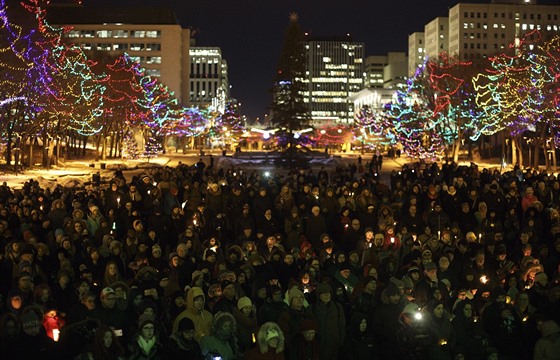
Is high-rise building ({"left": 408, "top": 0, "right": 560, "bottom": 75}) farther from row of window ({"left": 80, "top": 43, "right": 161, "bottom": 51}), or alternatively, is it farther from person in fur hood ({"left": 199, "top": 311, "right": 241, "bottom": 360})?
person in fur hood ({"left": 199, "top": 311, "right": 241, "bottom": 360})

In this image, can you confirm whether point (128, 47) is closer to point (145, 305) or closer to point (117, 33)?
point (117, 33)

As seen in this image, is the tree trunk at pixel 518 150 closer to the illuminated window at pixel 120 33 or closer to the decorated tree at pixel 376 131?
the decorated tree at pixel 376 131

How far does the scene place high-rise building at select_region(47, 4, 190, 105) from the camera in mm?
135000

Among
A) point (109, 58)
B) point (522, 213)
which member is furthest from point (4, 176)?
point (109, 58)

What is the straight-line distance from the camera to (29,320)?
676 centimetres

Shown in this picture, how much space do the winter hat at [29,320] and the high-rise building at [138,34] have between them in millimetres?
128065

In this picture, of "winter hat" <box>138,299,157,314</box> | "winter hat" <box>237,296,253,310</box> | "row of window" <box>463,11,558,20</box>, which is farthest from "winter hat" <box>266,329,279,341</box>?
"row of window" <box>463,11,558,20</box>

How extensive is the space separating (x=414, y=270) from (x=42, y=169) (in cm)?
3954

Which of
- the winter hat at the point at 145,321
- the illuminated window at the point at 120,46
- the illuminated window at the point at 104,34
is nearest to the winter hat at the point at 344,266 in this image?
the winter hat at the point at 145,321

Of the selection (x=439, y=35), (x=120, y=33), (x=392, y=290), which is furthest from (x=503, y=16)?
(x=392, y=290)

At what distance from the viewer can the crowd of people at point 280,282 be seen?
7.00m

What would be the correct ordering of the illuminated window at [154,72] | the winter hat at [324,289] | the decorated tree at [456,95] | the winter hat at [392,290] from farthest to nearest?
the illuminated window at [154,72]
the decorated tree at [456,95]
the winter hat at [392,290]
the winter hat at [324,289]

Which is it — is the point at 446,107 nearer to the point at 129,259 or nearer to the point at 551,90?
the point at 551,90

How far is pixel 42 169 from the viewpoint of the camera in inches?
1784
